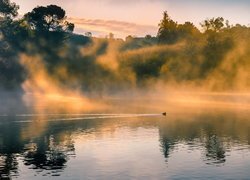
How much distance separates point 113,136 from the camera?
138125mm

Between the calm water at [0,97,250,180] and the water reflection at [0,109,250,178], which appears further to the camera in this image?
the water reflection at [0,109,250,178]

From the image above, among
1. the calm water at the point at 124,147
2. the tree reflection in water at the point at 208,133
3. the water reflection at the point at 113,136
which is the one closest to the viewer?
the calm water at the point at 124,147

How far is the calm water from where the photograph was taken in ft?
310

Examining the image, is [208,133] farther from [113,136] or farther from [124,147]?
[124,147]

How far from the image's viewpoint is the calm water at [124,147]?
94562mm

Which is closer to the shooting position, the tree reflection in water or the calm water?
the calm water

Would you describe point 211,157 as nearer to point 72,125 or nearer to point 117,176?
point 117,176

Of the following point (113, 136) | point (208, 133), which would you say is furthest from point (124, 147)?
point (208, 133)


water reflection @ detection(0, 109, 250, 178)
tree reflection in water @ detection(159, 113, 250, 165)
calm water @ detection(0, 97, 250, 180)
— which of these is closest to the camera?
calm water @ detection(0, 97, 250, 180)

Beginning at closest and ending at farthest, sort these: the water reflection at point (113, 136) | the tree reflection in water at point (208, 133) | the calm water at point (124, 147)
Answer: the calm water at point (124, 147) → the water reflection at point (113, 136) → the tree reflection in water at point (208, 133)

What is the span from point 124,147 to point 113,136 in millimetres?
17539

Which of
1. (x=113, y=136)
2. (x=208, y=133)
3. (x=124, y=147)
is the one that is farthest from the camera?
(x=208, y=133)

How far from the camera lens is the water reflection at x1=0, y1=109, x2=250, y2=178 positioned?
10469 centimetres

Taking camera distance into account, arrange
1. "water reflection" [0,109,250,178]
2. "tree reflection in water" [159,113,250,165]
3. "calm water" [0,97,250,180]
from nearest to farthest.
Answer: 1. "calm water" [0,97,250,180]
2. "water reflection" [0,109,250,178]
3. "tree reflection in water" [159,113,250,165]
